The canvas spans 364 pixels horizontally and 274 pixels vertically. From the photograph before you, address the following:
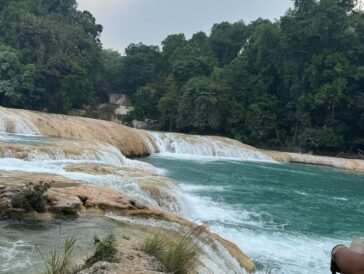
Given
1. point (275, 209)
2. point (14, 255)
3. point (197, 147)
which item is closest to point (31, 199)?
point (14, 255)

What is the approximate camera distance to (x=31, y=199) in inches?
295

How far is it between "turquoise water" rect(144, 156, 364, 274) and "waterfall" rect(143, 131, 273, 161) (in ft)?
14.6

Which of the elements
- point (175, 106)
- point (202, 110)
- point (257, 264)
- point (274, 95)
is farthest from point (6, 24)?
point (257, 264)

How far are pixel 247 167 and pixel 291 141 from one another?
55.9ft

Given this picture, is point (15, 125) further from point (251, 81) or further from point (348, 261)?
point (251, 81)

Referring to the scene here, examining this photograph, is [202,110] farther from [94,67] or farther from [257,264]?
[257,264]

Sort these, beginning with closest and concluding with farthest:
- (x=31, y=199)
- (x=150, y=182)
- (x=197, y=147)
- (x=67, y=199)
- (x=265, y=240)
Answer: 1. (x=31, y=199)
2. (x=67, y=199)
3. (x=265, y=240)
4. (x=150, y=182)
5. (x=197, y=147)

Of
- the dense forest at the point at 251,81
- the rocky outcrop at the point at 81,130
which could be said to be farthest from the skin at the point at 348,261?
the dense forest at the point at 251,81

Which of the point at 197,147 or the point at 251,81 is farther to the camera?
the point at 251,81

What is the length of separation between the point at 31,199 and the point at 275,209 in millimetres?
9535

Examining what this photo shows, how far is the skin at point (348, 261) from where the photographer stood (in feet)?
7.15

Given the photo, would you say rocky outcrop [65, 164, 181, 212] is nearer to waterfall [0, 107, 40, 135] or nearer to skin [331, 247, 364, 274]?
skin [331, 247, 364, 274]

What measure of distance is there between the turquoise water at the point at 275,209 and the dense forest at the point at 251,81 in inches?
664

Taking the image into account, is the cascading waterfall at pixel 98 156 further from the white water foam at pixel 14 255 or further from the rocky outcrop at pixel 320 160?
the rocky outcrop at pixel 320 160
